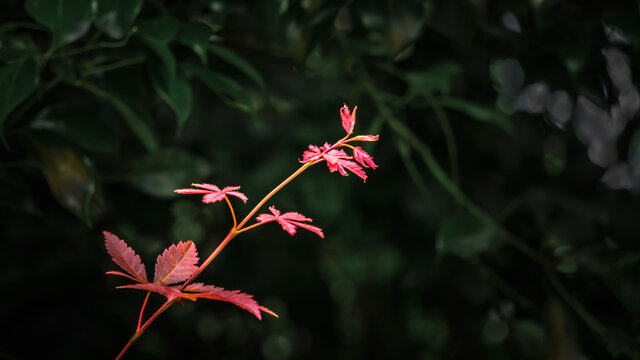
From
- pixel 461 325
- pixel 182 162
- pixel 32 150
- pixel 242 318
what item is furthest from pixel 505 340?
pixel 32 150

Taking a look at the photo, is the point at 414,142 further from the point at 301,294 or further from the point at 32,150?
the point at 32,150

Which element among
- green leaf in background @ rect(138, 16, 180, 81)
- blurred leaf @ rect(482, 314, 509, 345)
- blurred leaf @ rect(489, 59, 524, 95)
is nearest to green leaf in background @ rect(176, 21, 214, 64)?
green leaf in background @ rect(138, 16, 180, 81)

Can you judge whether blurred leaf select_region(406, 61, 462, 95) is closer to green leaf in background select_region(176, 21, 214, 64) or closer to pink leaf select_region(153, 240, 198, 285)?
green leaf in background select_region(176, 21, 214, 64)

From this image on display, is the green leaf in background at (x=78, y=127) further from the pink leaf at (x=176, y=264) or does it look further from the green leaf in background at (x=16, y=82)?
the pink leaf at (x=176, y=264)

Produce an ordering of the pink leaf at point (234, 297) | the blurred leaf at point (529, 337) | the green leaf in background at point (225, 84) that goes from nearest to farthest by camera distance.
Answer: the pink leaf at point (234, 297) → the green leaf in background at point (225, 84) → the blurred leaf at point (529, 337)

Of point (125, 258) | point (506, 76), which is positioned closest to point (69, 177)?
point (125, 258)

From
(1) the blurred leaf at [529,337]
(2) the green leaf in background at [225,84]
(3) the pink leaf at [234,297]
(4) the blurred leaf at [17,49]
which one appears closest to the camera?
(3) the pink leaf at [234,297]

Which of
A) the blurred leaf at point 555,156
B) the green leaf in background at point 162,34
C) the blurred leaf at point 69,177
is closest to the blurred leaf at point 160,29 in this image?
the green leaf in background at point 162,34
